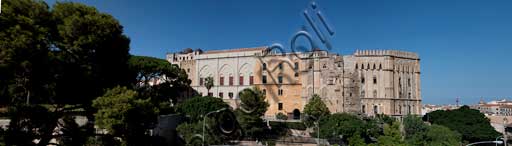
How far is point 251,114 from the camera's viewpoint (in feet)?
129

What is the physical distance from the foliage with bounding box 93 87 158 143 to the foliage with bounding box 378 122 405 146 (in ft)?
79.1

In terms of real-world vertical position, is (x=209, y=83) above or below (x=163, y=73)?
below

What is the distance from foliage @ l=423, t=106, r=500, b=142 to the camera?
1740 inches

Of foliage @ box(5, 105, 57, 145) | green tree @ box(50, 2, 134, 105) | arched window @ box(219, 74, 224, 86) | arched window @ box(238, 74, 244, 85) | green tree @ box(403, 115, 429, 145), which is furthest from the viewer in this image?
arched window @ box(219, 74, 224, 86)

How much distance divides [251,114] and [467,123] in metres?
26.1

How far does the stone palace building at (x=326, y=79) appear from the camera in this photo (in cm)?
4884

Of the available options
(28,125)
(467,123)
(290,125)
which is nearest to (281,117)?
(290,125)

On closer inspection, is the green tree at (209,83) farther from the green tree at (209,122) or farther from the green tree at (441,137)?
the green tree at (441,137)

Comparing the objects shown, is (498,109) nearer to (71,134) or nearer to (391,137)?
(391,137)

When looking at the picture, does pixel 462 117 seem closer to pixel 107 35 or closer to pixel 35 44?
pixel 107 35

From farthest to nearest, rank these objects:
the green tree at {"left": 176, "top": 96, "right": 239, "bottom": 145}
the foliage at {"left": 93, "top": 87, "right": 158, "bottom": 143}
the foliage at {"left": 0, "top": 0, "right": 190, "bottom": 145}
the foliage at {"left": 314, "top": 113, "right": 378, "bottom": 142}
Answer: the foliage at {"left": 314, "top": 113, "right": 378, "bottom": 142} → the green tree at {"left": 176, "top": 96, "right": 239, "bottom": 145} → the foliage at {"left": 93, "top": 87, "right": 158, "bottom": 143} → the foliage at {"left": 0, "top": 0, "right": 190, "bottom": 145}

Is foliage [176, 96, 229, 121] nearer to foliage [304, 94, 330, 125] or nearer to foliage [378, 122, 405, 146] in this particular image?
foliage [304, 94, 330, 125]

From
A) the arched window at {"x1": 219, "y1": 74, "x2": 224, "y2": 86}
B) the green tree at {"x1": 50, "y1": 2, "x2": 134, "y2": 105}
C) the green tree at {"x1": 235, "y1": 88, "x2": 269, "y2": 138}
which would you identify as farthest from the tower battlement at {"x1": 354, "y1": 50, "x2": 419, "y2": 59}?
the green tree at {"x1": 50, "y1": 2, "x2": 134, "y2": 105}

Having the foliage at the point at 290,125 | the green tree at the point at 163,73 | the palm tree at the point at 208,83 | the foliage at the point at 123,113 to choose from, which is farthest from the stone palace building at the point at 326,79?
the foliage at the point at 123,113
